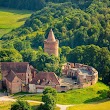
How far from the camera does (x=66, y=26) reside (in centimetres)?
14625

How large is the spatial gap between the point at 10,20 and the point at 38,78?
8692cm

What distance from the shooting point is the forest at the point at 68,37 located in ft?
353

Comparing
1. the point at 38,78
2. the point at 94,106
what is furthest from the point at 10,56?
the point at 94,106

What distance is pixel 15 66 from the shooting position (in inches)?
3890

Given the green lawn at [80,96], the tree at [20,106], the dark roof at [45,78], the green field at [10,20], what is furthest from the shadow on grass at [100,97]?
the green field at [10,20]

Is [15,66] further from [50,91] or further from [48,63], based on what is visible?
[50,91]

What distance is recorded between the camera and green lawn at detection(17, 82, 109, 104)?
93500 mm

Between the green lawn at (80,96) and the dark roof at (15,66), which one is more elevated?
the dark roof at (15,66)

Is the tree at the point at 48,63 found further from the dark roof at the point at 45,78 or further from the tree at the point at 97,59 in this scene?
the tree at the point at 97,59

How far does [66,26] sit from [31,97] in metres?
55.2

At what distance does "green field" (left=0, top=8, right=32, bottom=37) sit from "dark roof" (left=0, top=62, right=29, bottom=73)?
68010 mm

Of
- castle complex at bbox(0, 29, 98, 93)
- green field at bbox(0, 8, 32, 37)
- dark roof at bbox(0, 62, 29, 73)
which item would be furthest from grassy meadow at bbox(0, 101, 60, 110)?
green field at bbox(0, 8, 32, 37)

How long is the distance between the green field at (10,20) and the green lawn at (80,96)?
74.2 metres

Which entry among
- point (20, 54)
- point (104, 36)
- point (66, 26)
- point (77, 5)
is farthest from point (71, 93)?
point (77, 5)
